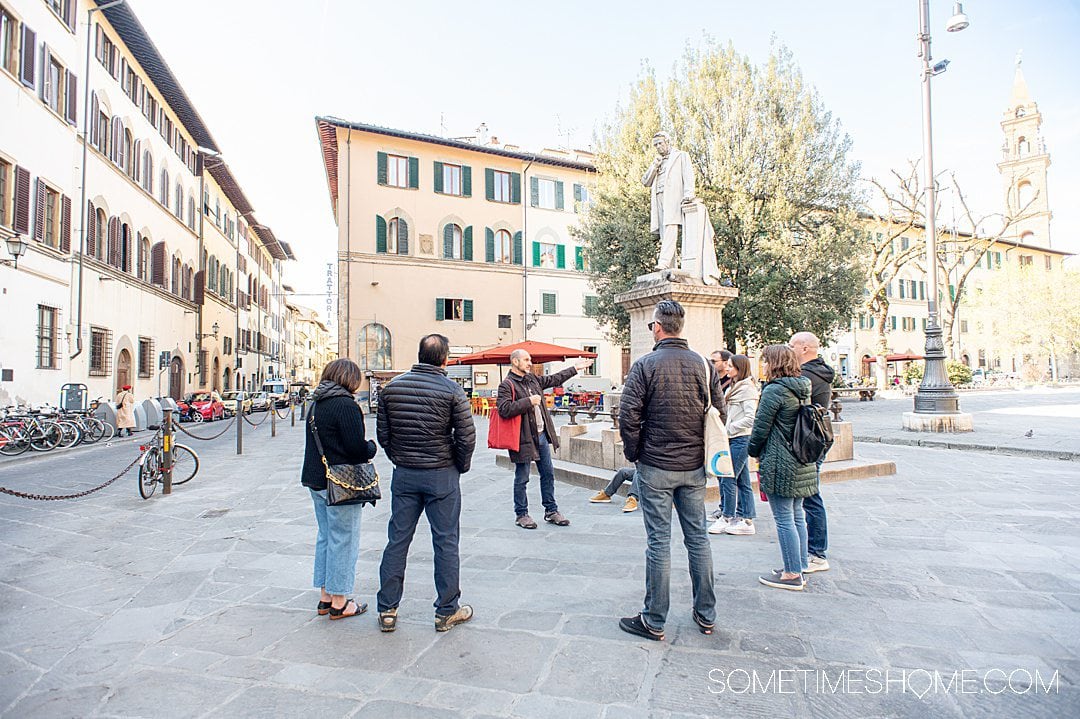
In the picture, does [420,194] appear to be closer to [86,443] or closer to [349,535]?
[86,443]

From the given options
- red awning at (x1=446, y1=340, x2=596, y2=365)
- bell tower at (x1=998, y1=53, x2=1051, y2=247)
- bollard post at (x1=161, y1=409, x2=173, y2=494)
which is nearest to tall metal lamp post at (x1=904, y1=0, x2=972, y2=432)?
red awning at (x1=446, y1=340, x2=596, y2=365)

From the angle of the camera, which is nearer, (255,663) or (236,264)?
(255,663)

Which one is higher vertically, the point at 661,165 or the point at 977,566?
the point at 661,165

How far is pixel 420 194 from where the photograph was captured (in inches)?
1169

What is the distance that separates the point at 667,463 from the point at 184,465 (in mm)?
8153

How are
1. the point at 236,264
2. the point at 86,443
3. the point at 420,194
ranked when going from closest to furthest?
the point at 86,443 → the point at 420,194 → the point at 236,264

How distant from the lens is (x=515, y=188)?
1254 inches

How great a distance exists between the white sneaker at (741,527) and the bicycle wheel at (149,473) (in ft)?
21.9

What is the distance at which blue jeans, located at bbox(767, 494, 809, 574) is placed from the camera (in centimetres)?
393

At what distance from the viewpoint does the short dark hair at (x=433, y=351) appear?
3.68m

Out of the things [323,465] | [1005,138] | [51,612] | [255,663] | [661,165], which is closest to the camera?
[255,663]

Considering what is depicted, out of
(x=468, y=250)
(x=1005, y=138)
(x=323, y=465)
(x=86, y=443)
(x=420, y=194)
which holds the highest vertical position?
(x=1005, y=138)

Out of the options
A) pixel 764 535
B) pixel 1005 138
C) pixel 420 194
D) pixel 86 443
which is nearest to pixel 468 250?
pixel 420 194

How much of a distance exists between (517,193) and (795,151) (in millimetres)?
15724
